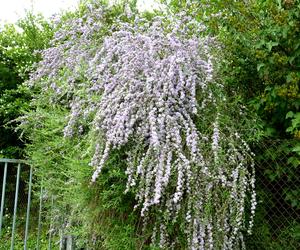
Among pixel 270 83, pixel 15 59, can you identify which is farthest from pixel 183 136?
pixel 15 59

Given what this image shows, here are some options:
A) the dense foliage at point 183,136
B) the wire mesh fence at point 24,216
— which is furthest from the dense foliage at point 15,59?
the dense foliage at point 183,136

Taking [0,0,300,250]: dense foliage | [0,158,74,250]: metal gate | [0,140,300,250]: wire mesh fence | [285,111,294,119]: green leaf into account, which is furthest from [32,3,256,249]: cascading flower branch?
[0,158,74,250]: metal gate

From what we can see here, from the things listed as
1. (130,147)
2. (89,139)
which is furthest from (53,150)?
(130,147)

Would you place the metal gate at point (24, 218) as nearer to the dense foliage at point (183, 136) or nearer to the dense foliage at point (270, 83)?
the dense foliage at point (183, 136)

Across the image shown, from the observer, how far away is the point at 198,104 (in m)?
2.96

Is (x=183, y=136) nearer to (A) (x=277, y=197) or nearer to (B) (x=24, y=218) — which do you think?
(A) (x=277, y=197)

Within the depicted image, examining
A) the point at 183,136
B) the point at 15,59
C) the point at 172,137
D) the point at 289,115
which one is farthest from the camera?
the point at 15,59

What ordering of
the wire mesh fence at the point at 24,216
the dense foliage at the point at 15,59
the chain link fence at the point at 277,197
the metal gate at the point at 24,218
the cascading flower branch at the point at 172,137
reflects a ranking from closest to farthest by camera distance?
the cascading flower branch at the point at 172,137 < the chain link fence at the point at 277,197 < the metal gate at the point at 24,218 < the wire mesh fence at the point at 24,216 < the dense foliage at the point at 15,59

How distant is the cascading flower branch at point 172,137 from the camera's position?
2572 mm

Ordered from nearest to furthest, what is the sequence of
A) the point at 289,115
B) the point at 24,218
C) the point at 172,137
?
the point at 172,137
the point at 289,115
the point at 24,218

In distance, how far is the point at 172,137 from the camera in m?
2.63

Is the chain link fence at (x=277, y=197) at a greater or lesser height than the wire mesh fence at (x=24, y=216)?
lesser

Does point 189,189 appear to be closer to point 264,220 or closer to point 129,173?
point 129,173

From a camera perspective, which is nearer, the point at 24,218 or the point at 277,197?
the point at 277,197
